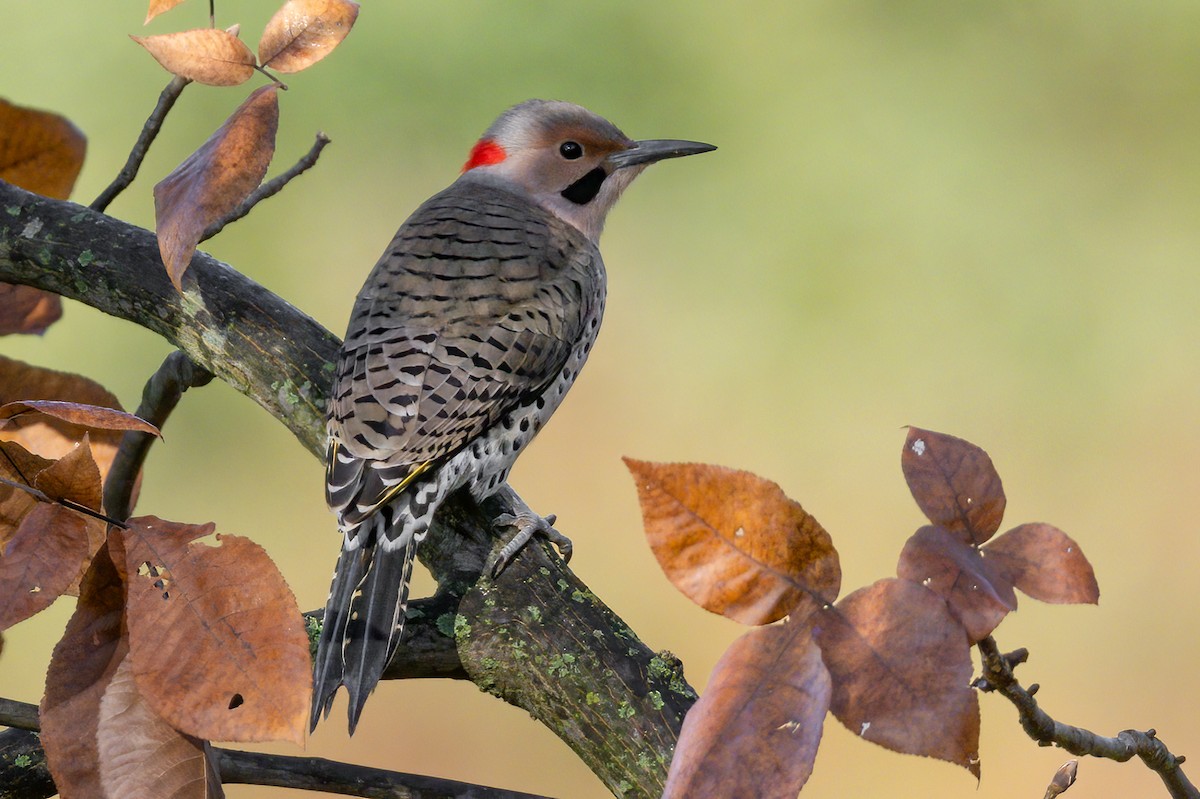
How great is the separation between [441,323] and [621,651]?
791mm

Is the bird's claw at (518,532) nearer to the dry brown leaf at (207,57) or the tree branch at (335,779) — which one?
the tree branch at (335,779)

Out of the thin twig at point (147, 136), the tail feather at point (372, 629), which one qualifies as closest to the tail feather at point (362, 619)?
the tail feather at point (372, 629)

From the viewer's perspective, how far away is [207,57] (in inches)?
36.1

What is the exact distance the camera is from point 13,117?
52.7 inches

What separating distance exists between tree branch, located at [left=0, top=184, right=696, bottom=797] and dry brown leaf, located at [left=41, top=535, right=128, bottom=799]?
454 millimetres

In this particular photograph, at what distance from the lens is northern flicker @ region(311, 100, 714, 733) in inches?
57.4

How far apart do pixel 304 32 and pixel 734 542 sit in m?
0.57

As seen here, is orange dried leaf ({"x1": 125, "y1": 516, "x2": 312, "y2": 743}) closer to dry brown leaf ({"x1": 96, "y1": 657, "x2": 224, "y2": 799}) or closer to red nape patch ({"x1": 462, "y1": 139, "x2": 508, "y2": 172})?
dry brown leaf ({"x1": 96, "y1": 657, "x2": 224, "y2": 799})

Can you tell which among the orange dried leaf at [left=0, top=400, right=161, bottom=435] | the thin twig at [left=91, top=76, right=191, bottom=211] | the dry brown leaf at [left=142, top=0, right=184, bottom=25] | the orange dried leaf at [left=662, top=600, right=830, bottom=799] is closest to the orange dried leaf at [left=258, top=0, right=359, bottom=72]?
the dry brown leaf at [left=142, top=0, right=184, bottom=25]

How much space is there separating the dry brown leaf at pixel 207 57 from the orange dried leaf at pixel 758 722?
591 mm

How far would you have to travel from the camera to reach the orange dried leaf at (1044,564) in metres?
0.63

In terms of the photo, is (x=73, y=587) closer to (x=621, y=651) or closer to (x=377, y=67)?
(x=621, y=651)

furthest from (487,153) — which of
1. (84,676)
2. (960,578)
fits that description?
(960,578)

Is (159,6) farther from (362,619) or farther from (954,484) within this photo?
(954,484)
